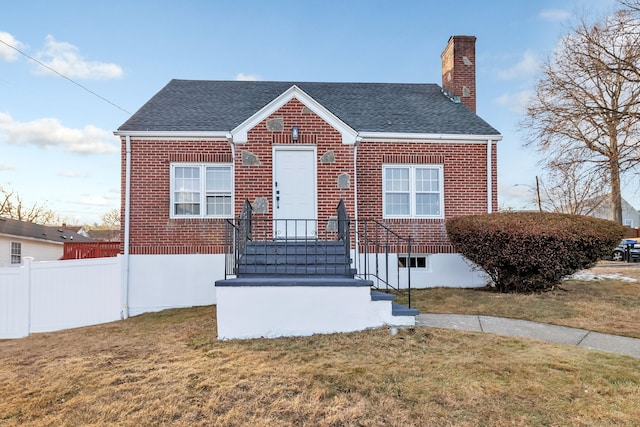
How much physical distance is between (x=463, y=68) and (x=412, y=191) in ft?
16.8

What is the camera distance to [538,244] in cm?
789

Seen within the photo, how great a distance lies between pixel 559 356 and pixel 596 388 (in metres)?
0.91

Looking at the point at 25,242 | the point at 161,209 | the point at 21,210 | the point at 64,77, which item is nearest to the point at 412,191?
the point at 161,209

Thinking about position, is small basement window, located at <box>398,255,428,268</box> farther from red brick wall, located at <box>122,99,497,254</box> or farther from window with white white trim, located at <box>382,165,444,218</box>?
window with white white trim, located at <box>382,165,444,218</box>

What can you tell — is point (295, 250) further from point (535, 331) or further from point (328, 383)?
Result: point (535, 331)

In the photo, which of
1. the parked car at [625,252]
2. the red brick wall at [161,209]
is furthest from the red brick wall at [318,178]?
the parked car at [625,252]

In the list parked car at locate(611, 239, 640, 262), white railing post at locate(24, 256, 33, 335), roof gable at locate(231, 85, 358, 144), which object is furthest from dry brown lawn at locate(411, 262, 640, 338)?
parked car at locate(611, 239, 640, 262)

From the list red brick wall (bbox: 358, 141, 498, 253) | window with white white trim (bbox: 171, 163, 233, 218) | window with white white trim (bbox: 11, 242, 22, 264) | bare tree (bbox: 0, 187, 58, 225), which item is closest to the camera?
window with white white trim (bbox: 171, 163, 233, 218)

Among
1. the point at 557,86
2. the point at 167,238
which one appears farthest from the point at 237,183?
the point at 557,86

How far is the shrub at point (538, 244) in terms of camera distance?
787cm

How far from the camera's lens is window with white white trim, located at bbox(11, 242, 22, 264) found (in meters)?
19.7

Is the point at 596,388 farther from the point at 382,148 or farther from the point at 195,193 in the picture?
the point at 195,193

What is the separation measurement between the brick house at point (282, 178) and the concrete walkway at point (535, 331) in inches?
125

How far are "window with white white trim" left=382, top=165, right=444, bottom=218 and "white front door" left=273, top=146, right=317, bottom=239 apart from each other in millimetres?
2021
